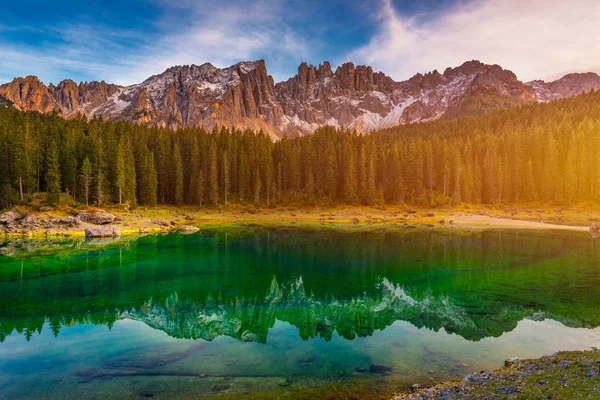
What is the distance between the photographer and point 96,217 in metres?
Answer: 62.9

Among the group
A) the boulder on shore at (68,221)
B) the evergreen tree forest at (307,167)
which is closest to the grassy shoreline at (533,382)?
the boulder on shore at (68,221)

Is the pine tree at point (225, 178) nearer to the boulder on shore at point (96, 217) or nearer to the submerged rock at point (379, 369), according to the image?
the boulder on shore at point (96, 217)

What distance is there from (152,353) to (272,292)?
11.6 m

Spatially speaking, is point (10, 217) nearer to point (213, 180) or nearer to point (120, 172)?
Answer: point (120, 172)

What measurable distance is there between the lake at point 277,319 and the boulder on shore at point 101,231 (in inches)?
588

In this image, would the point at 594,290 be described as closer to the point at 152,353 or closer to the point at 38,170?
the point at 152,353

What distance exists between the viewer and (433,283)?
29.0 m

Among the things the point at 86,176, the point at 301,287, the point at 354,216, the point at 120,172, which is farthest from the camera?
the point at 354,216

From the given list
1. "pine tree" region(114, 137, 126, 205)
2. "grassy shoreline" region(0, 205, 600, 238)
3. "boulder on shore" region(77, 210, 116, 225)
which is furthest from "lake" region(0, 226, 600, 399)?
"pine tree" region(114, 137, 126, 205)

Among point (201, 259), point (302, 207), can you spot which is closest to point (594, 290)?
point (201, 259)

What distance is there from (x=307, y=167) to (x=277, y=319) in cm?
9027

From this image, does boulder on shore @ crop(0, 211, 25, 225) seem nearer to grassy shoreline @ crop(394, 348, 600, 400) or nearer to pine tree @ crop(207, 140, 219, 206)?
pine tree @ crop(207, 140, 219, 206)

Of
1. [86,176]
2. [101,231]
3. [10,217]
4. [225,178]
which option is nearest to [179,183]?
[225,178]

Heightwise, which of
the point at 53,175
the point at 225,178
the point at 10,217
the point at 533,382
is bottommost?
the point at 533,382
